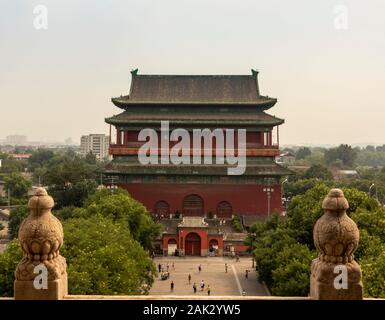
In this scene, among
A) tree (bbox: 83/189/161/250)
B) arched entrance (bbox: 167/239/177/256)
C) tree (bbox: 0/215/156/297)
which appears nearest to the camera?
tree (bbox: 0/215/156/297)

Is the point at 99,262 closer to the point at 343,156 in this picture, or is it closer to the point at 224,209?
the point at 224,209

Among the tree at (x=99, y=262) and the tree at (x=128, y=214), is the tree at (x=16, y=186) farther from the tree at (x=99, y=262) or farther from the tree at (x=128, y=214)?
the tree at (x=99, y=262)

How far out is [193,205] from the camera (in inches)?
1864

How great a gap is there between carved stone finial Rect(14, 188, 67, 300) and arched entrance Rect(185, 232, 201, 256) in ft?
109

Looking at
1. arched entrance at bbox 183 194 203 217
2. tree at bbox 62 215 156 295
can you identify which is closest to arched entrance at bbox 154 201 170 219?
arched entrance at bbox 183 194 203 217

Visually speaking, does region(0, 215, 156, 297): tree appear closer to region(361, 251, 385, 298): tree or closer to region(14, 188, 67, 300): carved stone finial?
region(361, 251, 385, 298): tree

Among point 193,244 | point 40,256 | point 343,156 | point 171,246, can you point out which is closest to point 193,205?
point 171,246

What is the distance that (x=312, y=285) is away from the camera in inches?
316

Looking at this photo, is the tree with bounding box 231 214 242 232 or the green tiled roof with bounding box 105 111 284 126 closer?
the tree with bounding box 231 214 242 232

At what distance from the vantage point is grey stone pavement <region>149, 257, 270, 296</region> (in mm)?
29391

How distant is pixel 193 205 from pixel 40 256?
3961 cm
